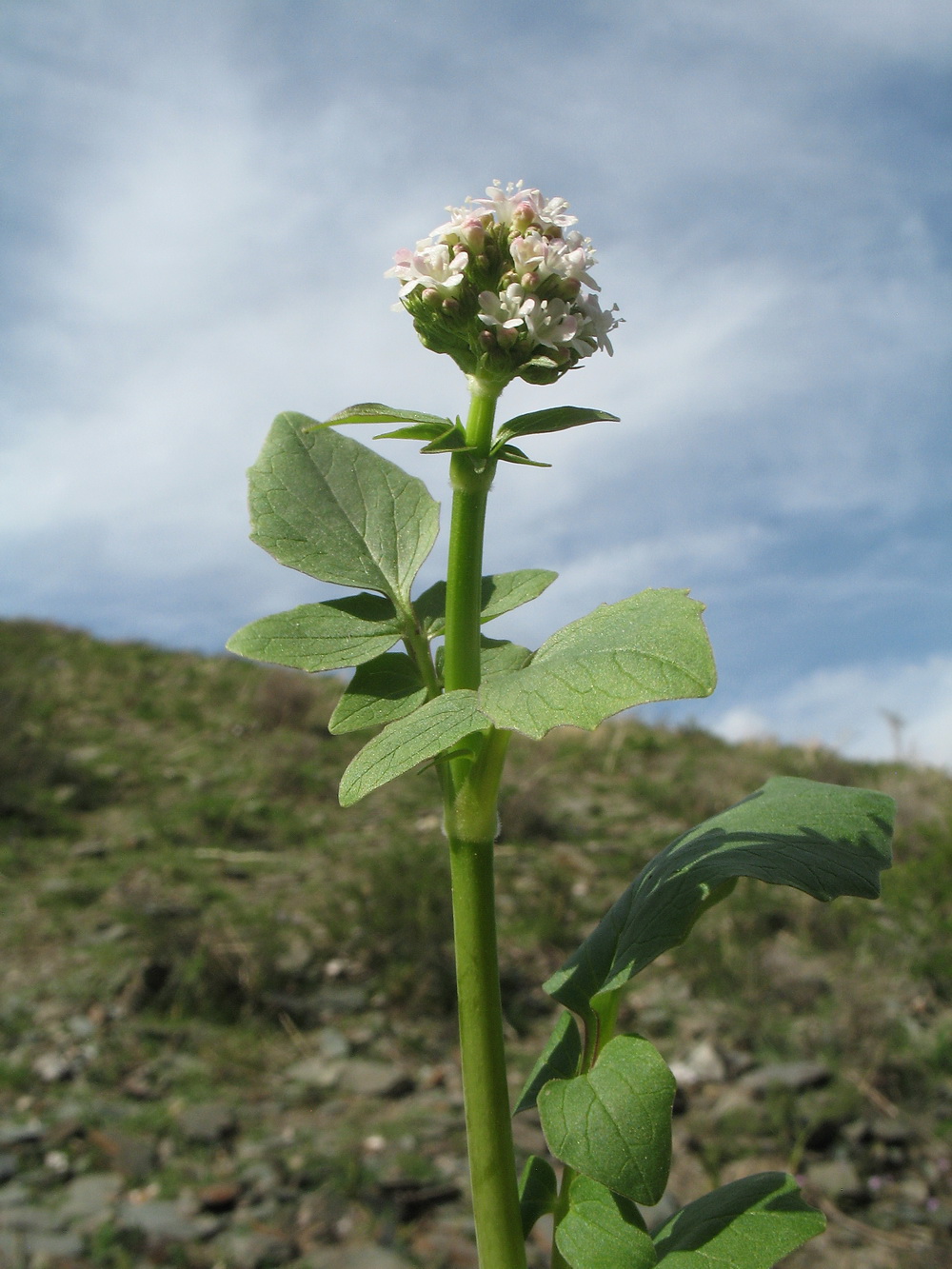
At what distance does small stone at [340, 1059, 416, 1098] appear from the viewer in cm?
393

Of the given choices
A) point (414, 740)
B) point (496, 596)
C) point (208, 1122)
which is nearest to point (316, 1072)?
point (208, 1122)

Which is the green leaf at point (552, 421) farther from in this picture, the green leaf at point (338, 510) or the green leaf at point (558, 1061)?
the green leaf at point (558, 1061)

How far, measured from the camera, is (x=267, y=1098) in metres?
3.89

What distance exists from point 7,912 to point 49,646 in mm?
6964

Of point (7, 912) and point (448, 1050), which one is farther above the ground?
point (7, 912)

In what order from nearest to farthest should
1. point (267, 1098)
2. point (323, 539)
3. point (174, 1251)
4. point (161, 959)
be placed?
point (323, 539) < point (174, 1251) < point (267, 1098) < point (161, 959)

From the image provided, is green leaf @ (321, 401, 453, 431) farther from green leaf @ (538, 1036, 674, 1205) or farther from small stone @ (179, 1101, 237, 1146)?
small stone @ (179, 1101, 237, 1146)

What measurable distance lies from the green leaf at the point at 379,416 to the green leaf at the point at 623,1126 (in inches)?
21.0

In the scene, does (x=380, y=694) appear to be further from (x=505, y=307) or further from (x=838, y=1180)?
(x=838, y=1180)

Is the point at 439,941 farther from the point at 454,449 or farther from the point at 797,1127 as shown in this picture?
the point at 454,449

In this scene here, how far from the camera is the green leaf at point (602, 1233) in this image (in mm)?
768

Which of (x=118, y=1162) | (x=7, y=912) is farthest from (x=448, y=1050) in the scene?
(x=7, y=912)

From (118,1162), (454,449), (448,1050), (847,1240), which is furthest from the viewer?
(448,1050)

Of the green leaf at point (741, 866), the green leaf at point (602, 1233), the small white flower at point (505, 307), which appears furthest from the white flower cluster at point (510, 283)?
the green leaf at point (602, 1233)
